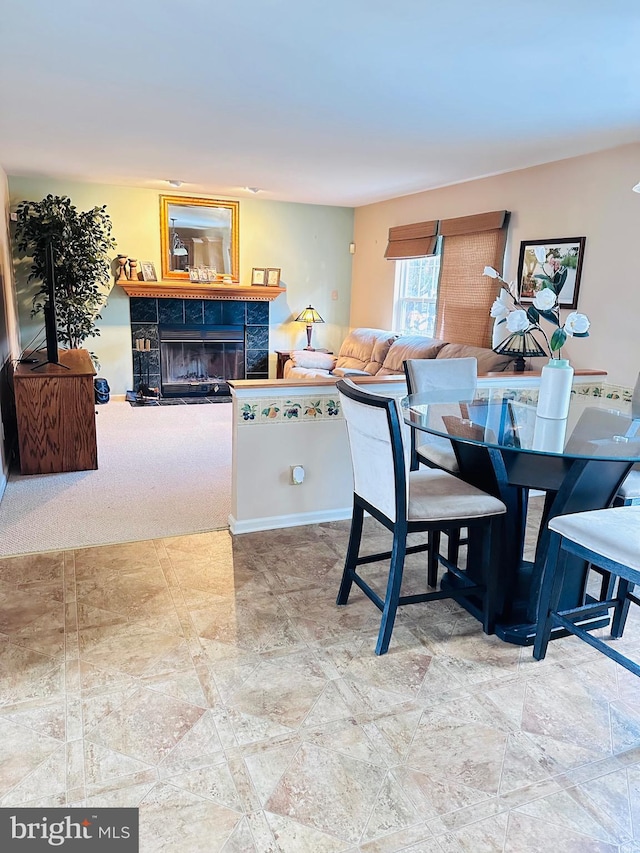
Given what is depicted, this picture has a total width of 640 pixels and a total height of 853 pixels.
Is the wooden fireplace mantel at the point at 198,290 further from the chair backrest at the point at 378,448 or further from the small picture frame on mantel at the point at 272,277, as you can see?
the chair backrest at the point at 378,448

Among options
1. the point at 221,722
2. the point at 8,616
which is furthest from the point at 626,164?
the point at 8,616

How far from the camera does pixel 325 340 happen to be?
25.6 feet

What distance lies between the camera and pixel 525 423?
2438mm

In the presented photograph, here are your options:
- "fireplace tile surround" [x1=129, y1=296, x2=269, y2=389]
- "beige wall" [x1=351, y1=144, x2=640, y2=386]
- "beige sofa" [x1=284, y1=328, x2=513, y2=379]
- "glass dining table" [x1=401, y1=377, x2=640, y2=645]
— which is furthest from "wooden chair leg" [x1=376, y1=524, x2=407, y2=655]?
"fireplace tile surround" [x1=129, y1=296, x2=269, y2=389]

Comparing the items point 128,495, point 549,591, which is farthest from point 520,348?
point 128,495

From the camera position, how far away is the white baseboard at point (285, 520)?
3.23 m

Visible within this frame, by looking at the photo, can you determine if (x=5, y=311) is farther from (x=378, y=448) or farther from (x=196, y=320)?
(x=378, y=448)

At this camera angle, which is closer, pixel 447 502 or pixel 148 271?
pixel 447 502

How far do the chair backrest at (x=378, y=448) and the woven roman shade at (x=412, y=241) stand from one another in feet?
13.1

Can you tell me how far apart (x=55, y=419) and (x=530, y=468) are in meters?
3.27

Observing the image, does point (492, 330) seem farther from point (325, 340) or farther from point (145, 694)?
point (145, 694)

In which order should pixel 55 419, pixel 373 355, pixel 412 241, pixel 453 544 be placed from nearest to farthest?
1. pixel 453 544
2. pixel 55 419
3. pixel 412 241
4. pixel 373 355

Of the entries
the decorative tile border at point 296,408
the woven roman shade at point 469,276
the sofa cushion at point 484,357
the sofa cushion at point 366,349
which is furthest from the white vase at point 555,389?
the sofa cushion at point 366,349

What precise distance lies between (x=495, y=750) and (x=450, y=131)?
11.2 ft
